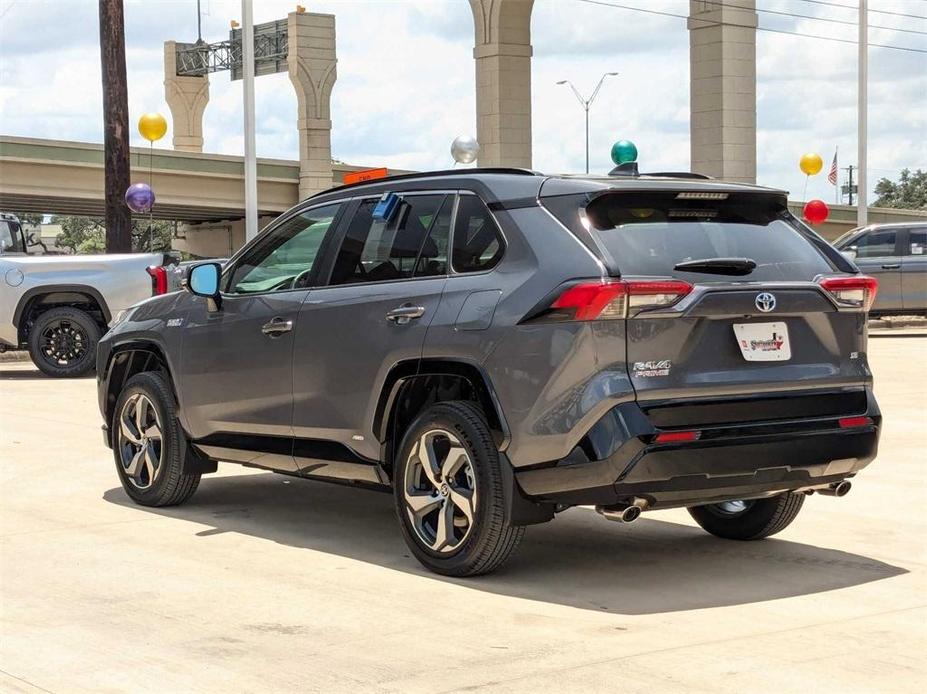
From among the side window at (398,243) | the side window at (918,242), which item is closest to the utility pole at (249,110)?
the side window at (918,242)

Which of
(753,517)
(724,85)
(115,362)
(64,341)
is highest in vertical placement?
(724,85)

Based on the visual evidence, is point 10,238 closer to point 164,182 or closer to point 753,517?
point 753,517

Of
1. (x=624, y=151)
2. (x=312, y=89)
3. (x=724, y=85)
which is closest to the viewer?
(x=624, y=151)

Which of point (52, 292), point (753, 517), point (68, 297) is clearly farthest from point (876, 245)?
point (753, 517)

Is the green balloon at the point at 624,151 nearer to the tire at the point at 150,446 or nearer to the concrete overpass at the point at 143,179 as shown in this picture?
the tire at the point at 150,446

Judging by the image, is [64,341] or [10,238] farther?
[10,238]

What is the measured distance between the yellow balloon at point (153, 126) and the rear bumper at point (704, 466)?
3812cm

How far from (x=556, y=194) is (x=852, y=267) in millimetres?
1478

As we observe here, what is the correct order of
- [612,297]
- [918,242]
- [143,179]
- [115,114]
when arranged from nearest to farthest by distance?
[612,297] → [918,242] → [115,114] → [143,179]

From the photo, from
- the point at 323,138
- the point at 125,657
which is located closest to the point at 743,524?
the point at 125,657

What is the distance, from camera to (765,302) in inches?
259

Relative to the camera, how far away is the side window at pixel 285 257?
809 centimetres

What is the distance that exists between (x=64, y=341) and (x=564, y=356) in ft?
47.1

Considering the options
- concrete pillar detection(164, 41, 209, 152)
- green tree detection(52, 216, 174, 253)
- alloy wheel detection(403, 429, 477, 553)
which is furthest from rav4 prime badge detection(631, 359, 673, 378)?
green tree detection(52, 216, 174, 253)
